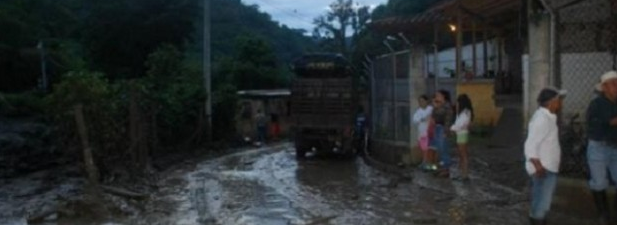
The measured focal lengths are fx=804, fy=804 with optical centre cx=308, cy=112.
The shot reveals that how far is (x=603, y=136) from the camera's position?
826 cm

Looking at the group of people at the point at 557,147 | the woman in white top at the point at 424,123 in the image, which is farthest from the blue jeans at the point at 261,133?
the group of people at the point at 557,147

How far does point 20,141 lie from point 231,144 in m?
8.49

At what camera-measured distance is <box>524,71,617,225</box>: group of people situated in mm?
7922

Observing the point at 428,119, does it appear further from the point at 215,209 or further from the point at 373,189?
the point at 215,209

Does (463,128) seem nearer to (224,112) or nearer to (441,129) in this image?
(441,129)

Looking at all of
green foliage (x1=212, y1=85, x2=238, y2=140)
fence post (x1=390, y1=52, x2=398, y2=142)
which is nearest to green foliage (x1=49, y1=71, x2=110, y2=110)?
fence post (x1=390, y1=52, x2=398, y2=142)

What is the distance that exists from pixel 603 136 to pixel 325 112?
16.1 metres

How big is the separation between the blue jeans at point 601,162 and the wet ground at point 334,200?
3.39ft

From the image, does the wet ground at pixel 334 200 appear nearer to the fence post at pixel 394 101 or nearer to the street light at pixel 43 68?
the fence post at pixel 394 101

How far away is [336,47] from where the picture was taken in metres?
Result: 70.5

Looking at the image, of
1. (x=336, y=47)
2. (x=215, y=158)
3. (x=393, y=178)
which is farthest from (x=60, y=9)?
(x=393, y=178)

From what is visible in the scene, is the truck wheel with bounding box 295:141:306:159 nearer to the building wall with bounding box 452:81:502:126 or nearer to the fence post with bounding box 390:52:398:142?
the building wall with bounding box 452:81:502:126

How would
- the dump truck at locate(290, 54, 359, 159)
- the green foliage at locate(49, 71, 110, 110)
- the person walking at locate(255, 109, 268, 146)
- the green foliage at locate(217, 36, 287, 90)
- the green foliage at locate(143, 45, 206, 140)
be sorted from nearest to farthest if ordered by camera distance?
the green foliage at locate(49, 71, 110, 110)
the dump truck at locate(290, 54, 359, 159)
the green foliage at locate(143, 45, 206, 140)
the person walking at locate(255, 109, 268, 146)
the green foliage at locate(217, 36, 287, 90)

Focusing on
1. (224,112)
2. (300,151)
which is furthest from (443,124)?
(224,112)
